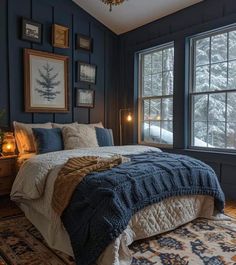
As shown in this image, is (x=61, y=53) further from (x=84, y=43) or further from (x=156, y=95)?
(x=156, y=95)

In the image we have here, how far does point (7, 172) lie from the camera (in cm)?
329

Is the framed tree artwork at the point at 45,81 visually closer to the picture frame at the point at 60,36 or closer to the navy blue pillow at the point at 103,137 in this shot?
the picture frame at the point at 60,36

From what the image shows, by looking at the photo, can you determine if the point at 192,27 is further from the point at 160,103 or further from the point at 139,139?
the point at 139,139

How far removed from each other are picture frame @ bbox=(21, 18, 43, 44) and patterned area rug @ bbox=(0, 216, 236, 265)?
8.75 ft

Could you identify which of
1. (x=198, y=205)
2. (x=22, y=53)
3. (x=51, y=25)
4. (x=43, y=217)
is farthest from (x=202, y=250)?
(x=51, y=25)

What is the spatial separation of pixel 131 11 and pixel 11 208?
3.53m

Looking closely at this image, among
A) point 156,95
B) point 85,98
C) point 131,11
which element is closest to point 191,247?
point 156,95

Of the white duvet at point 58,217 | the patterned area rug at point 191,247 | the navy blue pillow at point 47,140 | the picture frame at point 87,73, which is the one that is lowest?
the patterned area rug at point 191,247

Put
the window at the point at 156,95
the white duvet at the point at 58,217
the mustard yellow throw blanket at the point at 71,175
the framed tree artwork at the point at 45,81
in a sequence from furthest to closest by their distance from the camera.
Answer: the window at the point at 156,95 < the framed tree artwork at the point at 45,81 < the mustard yellow throw blanket at the point at 71,175 < the white duvet at the point at 58,217

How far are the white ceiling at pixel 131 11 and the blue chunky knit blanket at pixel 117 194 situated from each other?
103 inches

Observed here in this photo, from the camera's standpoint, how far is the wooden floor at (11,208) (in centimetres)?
303

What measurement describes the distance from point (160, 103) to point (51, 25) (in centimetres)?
219

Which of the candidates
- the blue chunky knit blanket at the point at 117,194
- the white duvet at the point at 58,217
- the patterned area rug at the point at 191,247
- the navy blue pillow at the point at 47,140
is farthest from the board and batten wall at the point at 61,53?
the patterned area rug at the point at 191,247

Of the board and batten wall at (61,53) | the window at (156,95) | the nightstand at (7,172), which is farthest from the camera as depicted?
the window at (156,95)
